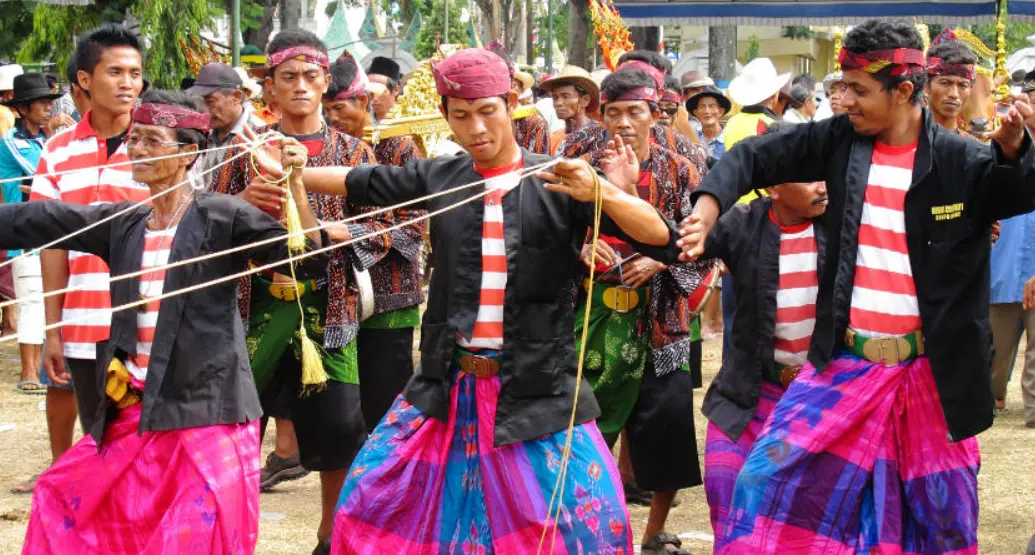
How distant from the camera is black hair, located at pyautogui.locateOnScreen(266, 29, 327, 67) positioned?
6.41m

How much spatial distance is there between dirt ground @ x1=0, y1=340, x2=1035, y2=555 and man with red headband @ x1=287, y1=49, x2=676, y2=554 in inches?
67.0

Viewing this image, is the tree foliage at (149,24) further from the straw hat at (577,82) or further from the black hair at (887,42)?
the black hair at (887,42)

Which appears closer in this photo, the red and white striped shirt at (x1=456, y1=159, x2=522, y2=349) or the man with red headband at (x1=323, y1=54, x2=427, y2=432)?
the red and white striped shirt at (x1=456, y1=159, x2=522, y2=349)

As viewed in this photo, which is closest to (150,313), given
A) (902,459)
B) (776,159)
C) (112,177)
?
(112,177)

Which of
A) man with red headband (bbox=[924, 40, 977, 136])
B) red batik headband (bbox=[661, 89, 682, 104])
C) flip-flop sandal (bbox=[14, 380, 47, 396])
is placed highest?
man with red headband (bbox=[924, 40, 977, 136])

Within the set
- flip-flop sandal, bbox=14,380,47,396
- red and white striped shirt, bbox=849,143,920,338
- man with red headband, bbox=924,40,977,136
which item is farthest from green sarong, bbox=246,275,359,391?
flip-flop sandal, bbox=14,380,47,396

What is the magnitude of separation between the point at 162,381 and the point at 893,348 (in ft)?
7.55

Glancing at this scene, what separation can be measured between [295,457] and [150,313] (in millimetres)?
2863

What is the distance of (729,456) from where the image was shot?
556 centimetres

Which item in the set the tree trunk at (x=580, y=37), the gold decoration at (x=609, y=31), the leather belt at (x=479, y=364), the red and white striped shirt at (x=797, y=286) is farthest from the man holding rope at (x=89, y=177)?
the tree trunk at (x=580, y=37)

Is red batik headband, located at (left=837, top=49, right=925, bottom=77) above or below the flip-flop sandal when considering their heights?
above

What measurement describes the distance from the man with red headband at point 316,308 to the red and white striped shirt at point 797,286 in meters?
1.63

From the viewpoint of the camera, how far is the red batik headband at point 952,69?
7.39 m

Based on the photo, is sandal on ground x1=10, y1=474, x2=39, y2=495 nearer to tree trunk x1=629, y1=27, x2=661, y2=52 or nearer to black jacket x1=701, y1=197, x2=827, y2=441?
black jacket x1=701, y1=197, x2=827, y2=441
